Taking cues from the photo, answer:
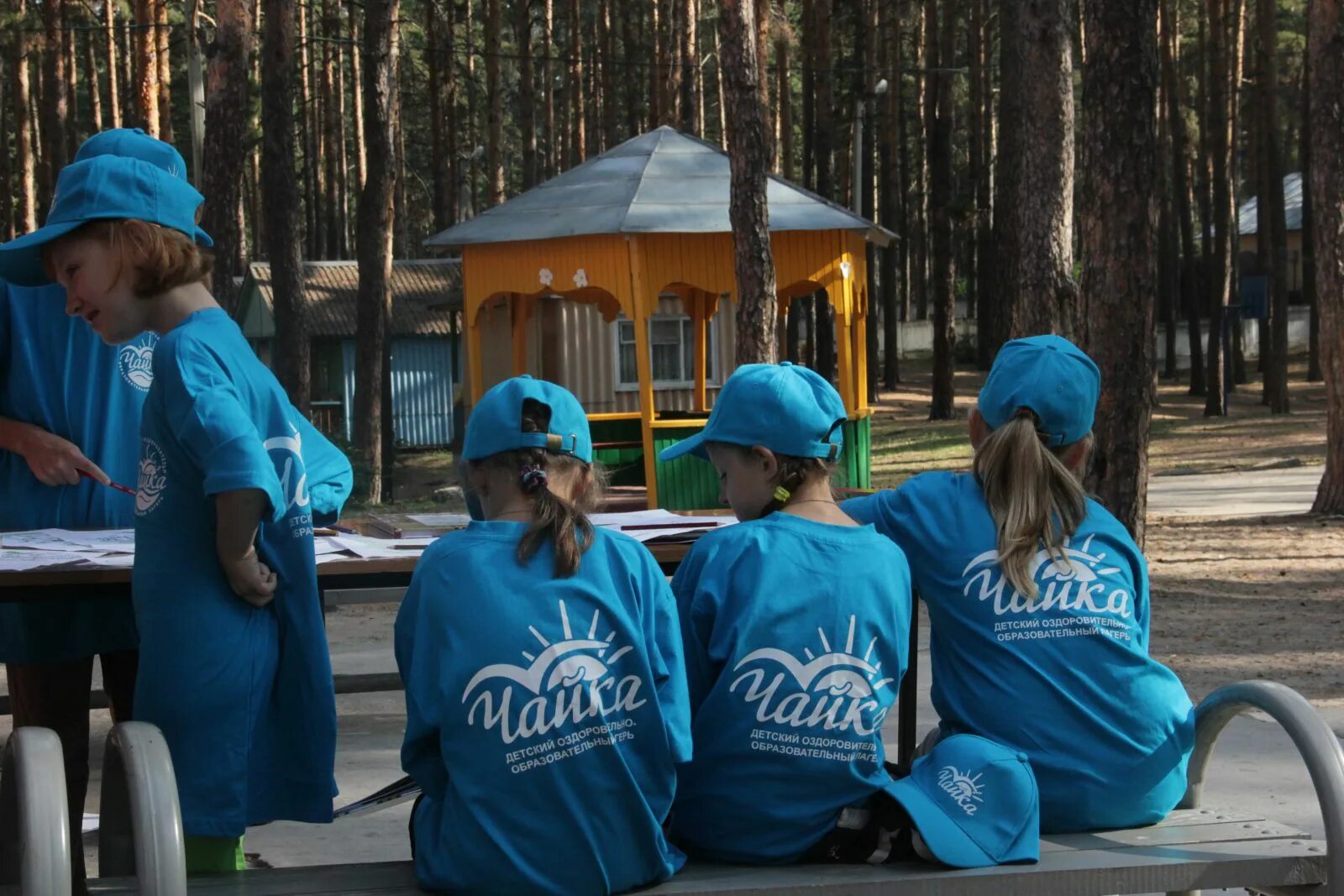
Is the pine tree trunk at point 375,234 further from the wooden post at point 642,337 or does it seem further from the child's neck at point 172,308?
the child's neck at point 172,308

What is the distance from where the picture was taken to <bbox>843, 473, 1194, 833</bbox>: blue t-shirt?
328 centimetres

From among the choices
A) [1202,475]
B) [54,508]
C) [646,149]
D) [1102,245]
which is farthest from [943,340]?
[54,508]

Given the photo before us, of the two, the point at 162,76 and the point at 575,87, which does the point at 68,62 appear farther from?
the point at 575,87

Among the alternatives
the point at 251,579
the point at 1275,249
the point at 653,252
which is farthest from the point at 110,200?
the point at 1275,249

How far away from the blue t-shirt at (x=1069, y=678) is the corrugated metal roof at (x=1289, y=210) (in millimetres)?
55280

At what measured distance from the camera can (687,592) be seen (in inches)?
125

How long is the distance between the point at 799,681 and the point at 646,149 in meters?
14.8

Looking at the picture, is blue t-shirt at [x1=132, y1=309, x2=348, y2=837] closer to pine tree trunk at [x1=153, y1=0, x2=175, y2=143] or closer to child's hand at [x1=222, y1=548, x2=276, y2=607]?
child's hand at [x1=222, y1=548, x2=276, y2=607]

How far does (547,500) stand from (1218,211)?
31754 millimetres

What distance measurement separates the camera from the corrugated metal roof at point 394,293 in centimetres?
3669

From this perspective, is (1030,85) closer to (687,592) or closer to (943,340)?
(687,592)

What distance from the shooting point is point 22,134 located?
3055cm

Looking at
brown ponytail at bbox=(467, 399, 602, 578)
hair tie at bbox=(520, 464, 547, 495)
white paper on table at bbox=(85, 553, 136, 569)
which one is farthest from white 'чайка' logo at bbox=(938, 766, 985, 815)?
white paper on table at bbox=(85, 553, 136, 569)

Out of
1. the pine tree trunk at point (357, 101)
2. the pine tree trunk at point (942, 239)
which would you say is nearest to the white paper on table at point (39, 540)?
the pine tree trunk at point (942, 239)
